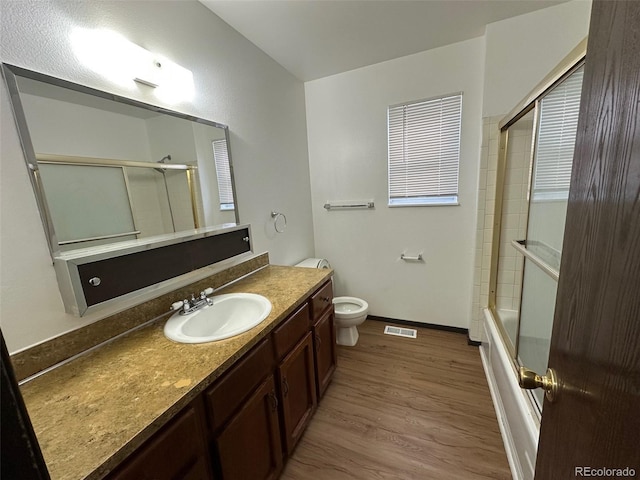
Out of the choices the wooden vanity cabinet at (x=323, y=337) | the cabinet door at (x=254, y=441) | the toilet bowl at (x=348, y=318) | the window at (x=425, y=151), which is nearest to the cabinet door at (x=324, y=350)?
the wooden vanity cabinet at (x=323, y=337)

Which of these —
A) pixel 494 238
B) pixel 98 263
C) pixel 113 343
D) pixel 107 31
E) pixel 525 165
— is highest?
pixel 107 31

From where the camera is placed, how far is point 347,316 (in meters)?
2.26

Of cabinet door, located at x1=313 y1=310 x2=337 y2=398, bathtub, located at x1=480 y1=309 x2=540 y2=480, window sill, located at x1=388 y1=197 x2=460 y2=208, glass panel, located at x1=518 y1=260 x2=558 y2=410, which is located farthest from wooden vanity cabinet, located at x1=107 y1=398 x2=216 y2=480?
window sill, located at x1=388 y1=197 x2=460 y2=208

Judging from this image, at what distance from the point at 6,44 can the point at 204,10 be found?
1.05 m

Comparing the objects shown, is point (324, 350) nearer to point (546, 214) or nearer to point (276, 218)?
point (276, 218)

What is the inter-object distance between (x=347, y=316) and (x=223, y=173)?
1.49 m

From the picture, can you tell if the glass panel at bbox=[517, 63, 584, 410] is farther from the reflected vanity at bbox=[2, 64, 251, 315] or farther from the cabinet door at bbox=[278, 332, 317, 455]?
the reflected vanity at bbox=[2, 64, 251, 315]

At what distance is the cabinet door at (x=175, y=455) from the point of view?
2.20 feet

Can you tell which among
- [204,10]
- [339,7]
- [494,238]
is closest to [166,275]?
[204,10]

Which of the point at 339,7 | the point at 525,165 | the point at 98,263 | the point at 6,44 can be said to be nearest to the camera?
the point at 6,44

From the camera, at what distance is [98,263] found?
1.04 metres

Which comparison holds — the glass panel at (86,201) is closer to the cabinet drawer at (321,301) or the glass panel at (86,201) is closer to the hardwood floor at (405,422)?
the cabinet drawer at (321,301)

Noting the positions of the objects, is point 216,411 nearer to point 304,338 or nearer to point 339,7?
point 304,338

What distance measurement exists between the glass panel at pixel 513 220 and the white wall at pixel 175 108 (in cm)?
171
